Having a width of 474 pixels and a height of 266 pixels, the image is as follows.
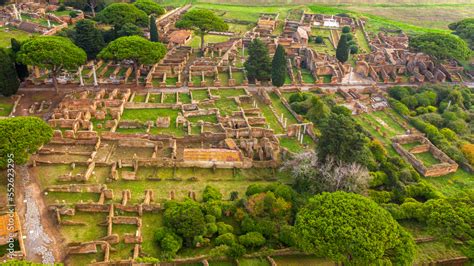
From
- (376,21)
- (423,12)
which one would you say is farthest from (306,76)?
(423,12)

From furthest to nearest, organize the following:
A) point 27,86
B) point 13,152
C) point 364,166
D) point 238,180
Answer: point 27,86, point 238,180, point 364,166, point 13,152

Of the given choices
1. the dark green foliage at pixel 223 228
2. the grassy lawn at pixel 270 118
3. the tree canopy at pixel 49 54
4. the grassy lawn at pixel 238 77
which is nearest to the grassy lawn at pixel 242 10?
the grassy lawn at pixel 238 77

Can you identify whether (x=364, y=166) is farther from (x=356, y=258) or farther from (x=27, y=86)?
(x=27, y=86)

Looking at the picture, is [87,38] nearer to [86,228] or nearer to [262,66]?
[262,66]

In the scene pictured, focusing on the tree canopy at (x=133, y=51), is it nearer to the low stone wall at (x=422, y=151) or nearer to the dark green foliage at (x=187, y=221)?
the dark green foliage at (x=187, y=221)

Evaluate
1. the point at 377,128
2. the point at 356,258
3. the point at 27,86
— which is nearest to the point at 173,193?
the point at 356,258
